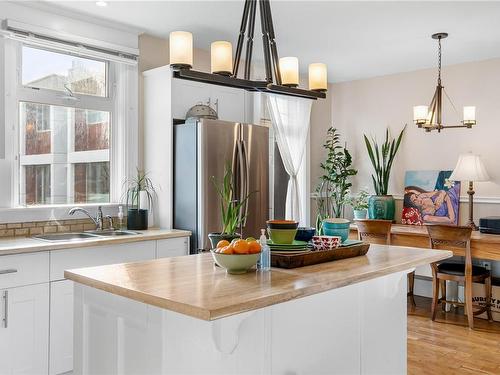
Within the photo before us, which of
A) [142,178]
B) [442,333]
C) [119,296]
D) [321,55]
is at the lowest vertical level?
[442,333]

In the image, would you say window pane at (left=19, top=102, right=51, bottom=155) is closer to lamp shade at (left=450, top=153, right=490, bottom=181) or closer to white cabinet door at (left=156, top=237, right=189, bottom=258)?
white cabinet door at (left=156, top=237, right=189, bottom=258)

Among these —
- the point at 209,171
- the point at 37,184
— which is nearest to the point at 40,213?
the point at 37,184

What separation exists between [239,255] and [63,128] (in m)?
2.57

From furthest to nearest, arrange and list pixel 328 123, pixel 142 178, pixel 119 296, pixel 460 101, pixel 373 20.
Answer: pixel 328 123, pixel 460 101, pixel 142 178, pixel 373 20, pixel 119 296

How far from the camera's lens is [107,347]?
78.7 inches

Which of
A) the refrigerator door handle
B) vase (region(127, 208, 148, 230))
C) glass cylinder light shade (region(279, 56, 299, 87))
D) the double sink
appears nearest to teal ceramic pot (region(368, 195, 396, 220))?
the refrigerator door handle

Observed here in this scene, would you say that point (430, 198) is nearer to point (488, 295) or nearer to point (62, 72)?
point (488, 295)

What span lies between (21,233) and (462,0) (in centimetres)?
358

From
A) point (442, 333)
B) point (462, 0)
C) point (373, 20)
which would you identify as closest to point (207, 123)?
point (373, 20)

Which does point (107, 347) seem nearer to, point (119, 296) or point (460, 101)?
point (119, 296)

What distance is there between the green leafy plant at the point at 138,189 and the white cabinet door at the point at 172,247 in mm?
537

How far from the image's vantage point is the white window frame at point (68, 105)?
357 cm

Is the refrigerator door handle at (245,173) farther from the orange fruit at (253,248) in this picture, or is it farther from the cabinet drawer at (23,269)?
the orange fruit at (253,248)

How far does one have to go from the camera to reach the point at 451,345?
152 inches
